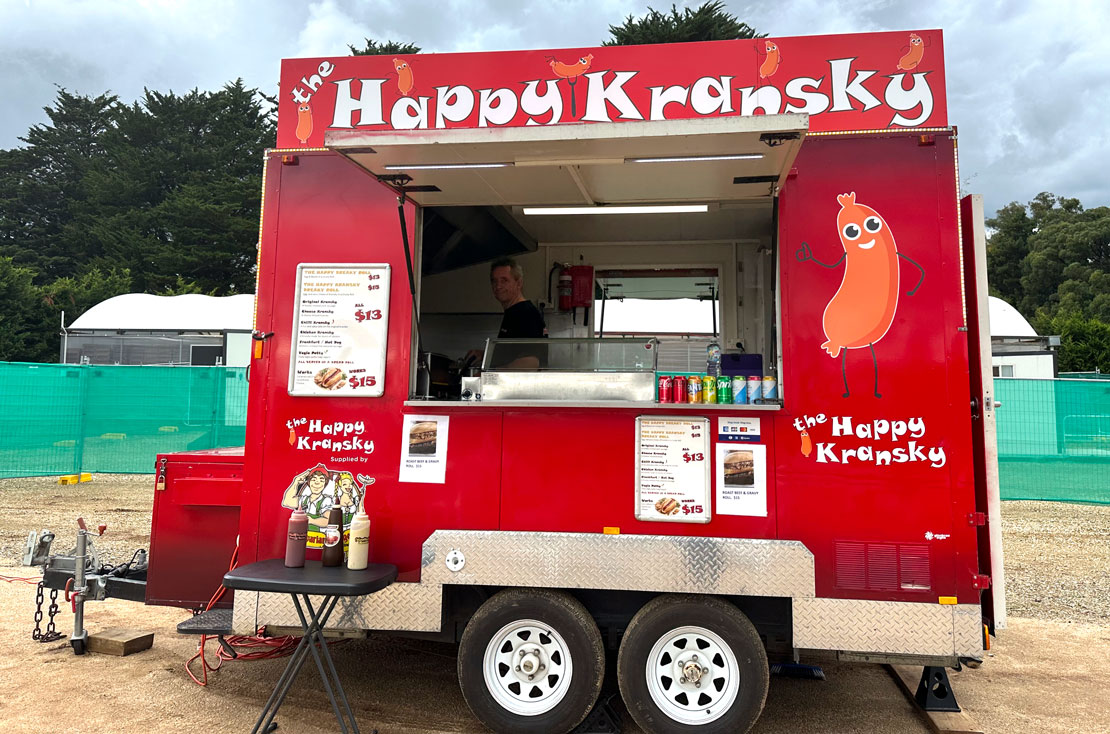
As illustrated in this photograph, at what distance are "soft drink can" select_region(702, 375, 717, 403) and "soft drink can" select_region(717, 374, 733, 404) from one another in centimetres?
2

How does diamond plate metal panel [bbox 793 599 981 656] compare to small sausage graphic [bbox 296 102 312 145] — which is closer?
diamond plate metal panel [bbox 793 599 981 656]

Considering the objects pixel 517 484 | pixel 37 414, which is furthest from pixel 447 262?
pixel 37 414

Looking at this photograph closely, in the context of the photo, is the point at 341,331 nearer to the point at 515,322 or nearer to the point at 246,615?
the point at 515,322

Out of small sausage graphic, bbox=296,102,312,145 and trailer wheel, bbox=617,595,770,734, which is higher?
small sausage graphic, bbox=296,102,312,145

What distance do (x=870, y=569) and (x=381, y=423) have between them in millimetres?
2611

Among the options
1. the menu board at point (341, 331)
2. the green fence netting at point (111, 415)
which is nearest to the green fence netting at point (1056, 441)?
the menu board at point (341, 331)

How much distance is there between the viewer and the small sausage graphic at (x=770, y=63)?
3707mm

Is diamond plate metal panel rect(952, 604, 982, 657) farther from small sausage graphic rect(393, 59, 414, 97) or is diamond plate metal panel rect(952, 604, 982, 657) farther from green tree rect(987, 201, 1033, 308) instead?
green tree rect(987, 201, 1033, 308)

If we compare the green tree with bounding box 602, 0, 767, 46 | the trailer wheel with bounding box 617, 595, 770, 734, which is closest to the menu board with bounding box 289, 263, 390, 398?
the trailer wheel with bounding box 617, 595, 770, 734

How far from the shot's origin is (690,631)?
3523mm

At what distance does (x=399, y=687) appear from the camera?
4312 millimetres

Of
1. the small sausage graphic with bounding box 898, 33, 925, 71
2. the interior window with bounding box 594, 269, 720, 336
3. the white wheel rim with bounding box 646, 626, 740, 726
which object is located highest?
the small sausage graphic with bounding box 898, 33, 925, 71

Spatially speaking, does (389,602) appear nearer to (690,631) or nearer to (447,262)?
(690,631)

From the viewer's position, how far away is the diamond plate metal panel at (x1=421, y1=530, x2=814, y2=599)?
346cm
